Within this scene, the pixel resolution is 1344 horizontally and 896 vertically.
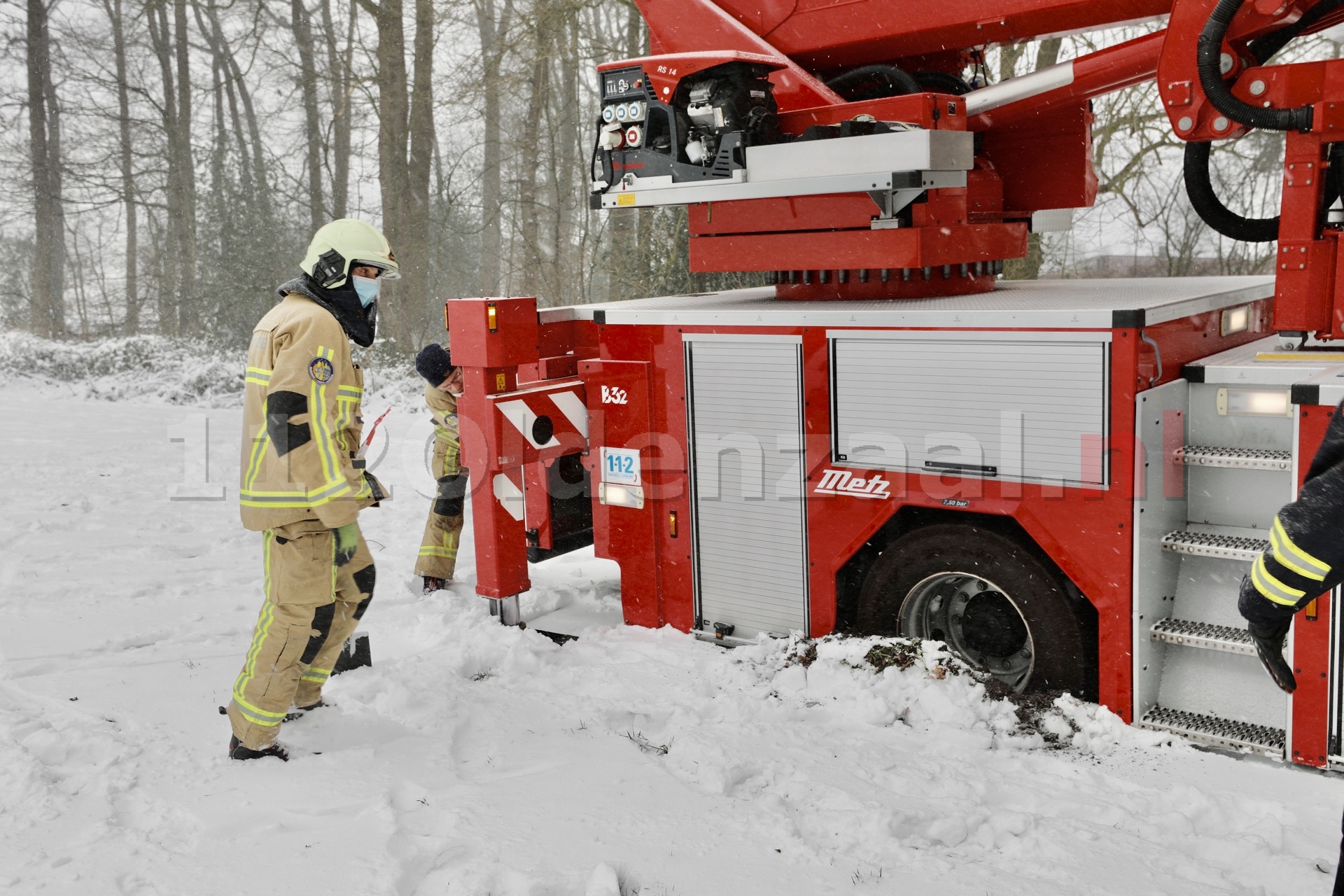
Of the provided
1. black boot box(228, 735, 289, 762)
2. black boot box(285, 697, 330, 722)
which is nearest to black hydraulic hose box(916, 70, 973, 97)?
black boot box(285, 697, 330, 722)

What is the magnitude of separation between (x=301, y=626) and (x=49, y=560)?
3.71 metres

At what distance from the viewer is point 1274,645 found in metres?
2.68

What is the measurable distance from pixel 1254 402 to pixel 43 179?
26128 millimetres

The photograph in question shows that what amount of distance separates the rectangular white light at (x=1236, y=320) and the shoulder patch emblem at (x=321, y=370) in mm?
3775

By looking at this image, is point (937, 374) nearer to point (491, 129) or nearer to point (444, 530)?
point (444, 530)

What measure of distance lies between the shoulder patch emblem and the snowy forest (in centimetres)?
919

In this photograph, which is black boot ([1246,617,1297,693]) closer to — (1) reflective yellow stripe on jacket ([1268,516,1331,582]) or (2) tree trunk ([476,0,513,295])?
(1) reflective yellow stripe on jacket ([1268,516,1331,582])

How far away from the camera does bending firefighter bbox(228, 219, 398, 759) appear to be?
4.08 m

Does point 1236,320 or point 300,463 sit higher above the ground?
point 1236,320

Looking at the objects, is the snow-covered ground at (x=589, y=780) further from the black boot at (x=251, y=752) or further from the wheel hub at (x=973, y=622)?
the wheel hub at (x=973, y=622)

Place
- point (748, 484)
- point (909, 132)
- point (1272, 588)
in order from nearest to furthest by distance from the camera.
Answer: point (1272, 588) < point (909, 132) < point (748, 484)

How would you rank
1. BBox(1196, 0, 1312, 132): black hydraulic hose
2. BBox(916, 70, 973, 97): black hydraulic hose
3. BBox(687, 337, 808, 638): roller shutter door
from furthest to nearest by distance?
BBox(916, 70, 973, 97): black hydraulic hose, BBox(687, 337, 808, 638): roller shutter door, BBox(1196, 0, 1312, 132): black hydraulic hose

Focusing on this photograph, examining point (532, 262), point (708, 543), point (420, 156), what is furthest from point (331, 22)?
point (708, 543)

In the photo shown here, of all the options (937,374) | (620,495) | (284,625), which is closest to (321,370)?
(284,625)
